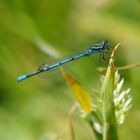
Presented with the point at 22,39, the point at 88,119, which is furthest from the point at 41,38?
the point at 88,119

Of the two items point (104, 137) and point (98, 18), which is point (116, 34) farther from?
point (104, 137)

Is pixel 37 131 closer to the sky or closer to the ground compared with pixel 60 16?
closer to the ground

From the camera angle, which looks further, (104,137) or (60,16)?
(60,16)

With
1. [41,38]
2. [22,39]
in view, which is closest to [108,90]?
[41,38]

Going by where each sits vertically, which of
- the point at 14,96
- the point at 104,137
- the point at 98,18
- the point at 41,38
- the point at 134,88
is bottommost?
the point at 104,137

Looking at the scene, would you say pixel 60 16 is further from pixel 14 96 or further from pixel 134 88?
pixel 134 88

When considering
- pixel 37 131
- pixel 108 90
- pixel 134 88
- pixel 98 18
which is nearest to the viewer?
pixel 108 90

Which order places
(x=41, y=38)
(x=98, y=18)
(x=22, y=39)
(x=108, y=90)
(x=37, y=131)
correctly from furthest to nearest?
1. (x=98, y=18)
2. (x=22, y=39)
3. (x=41, y=38)
4. (x=37, y=131)
5. (x=108, y=90)
